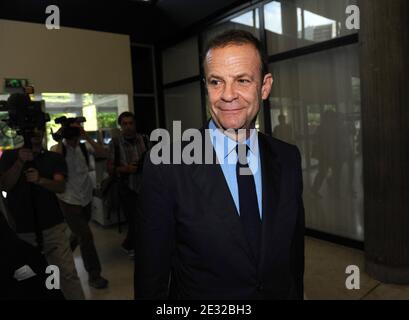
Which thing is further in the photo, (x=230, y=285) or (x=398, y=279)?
(x=398, y=279)

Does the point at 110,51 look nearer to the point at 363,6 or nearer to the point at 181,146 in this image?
the point at 363,6

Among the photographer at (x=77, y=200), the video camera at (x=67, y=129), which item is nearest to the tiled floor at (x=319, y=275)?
the photographer at (x=77, y=200)

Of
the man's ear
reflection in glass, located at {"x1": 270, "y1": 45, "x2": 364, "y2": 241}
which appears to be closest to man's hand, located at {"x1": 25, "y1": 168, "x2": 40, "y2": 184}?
the man's ear

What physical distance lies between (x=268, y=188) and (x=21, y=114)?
174cm

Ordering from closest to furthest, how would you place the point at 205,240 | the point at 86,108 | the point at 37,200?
the point at 205,240 → the point at 37,200 → the point at 86,108

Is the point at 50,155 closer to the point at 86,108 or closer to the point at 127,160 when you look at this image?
the point at 127,160

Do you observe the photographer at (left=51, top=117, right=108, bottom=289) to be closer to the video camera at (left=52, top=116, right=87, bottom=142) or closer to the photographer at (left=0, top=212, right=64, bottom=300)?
the video camera at (left=52, top=116, right=87, bottom=142)

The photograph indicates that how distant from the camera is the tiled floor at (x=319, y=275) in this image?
8.68 ft

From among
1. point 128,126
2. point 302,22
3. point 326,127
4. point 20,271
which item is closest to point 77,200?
point 128,126

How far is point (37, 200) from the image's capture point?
223 centimetres

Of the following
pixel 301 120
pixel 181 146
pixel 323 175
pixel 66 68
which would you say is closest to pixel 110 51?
pixel 66 68

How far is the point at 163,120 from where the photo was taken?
6.53 metres

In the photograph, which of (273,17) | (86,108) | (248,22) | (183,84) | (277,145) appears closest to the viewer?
(277,145)

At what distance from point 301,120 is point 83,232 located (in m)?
2.63
